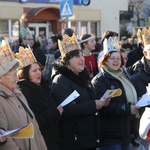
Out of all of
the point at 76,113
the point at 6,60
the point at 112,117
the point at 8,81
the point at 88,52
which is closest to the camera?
the point at 8,81

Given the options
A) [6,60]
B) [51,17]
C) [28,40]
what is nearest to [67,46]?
[6,60]

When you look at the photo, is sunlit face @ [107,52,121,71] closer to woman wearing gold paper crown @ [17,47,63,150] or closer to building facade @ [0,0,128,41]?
woman wearing gold paper crown @ [17,47,63,150]

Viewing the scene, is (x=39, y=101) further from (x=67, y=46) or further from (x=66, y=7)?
(x=66, y=7)

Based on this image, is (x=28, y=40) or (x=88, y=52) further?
(x=28, y=40)

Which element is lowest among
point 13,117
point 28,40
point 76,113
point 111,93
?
point 76,113

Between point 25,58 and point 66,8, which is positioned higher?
point 66,8

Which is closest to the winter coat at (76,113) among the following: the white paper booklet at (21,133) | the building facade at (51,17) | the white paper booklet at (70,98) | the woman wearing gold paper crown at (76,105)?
the woman wearing gold paper crown at (76,105)

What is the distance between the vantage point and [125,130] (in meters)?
4.77

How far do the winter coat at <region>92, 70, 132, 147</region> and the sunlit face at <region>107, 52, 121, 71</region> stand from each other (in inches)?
5.4

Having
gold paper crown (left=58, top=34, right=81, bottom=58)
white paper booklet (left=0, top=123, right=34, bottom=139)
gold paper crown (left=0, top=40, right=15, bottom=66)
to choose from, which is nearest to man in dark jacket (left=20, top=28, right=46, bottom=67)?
gold paper crown (left=58, top=34, right=81, bottom=58)

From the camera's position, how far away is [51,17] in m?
21.2

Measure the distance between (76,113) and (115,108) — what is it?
20.6 inches

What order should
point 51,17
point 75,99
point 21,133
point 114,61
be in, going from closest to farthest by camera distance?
point 21,133, point 75,99, point 114,61, point 51,17

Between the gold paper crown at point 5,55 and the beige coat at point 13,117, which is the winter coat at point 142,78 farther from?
the gold paper crown at point 5,55
